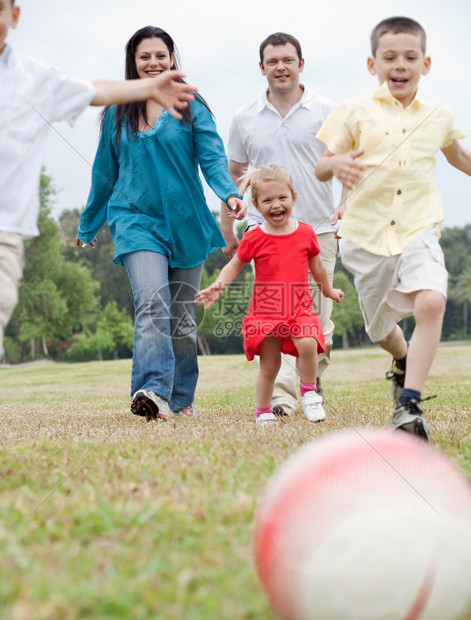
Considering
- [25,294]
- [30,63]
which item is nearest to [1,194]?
[30,63]

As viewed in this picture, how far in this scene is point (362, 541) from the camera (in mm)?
2012

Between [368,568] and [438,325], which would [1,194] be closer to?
[438,325]

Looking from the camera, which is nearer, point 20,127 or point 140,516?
point 140,516

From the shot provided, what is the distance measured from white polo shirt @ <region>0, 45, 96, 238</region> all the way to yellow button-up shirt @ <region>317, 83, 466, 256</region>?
1.84 m

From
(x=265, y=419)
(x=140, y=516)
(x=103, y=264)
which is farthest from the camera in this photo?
(x=103, y=264)

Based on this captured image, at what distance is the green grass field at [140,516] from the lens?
7.10 feet

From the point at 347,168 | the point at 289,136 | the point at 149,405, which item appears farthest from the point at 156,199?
the point at 347,168

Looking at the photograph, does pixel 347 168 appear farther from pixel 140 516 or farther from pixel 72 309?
pixel 72 309

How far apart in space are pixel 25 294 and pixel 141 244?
36.7m

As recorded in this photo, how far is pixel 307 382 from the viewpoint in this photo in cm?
620

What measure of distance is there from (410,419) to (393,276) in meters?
0.98

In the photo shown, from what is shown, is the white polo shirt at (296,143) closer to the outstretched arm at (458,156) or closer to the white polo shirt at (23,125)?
the outstretched arm at (458,156)

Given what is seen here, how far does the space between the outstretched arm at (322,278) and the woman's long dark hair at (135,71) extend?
156 cm

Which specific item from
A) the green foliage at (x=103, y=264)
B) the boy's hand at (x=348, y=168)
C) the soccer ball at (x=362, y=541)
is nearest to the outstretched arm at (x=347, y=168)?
the boy's hand at (x=348, y=168)
